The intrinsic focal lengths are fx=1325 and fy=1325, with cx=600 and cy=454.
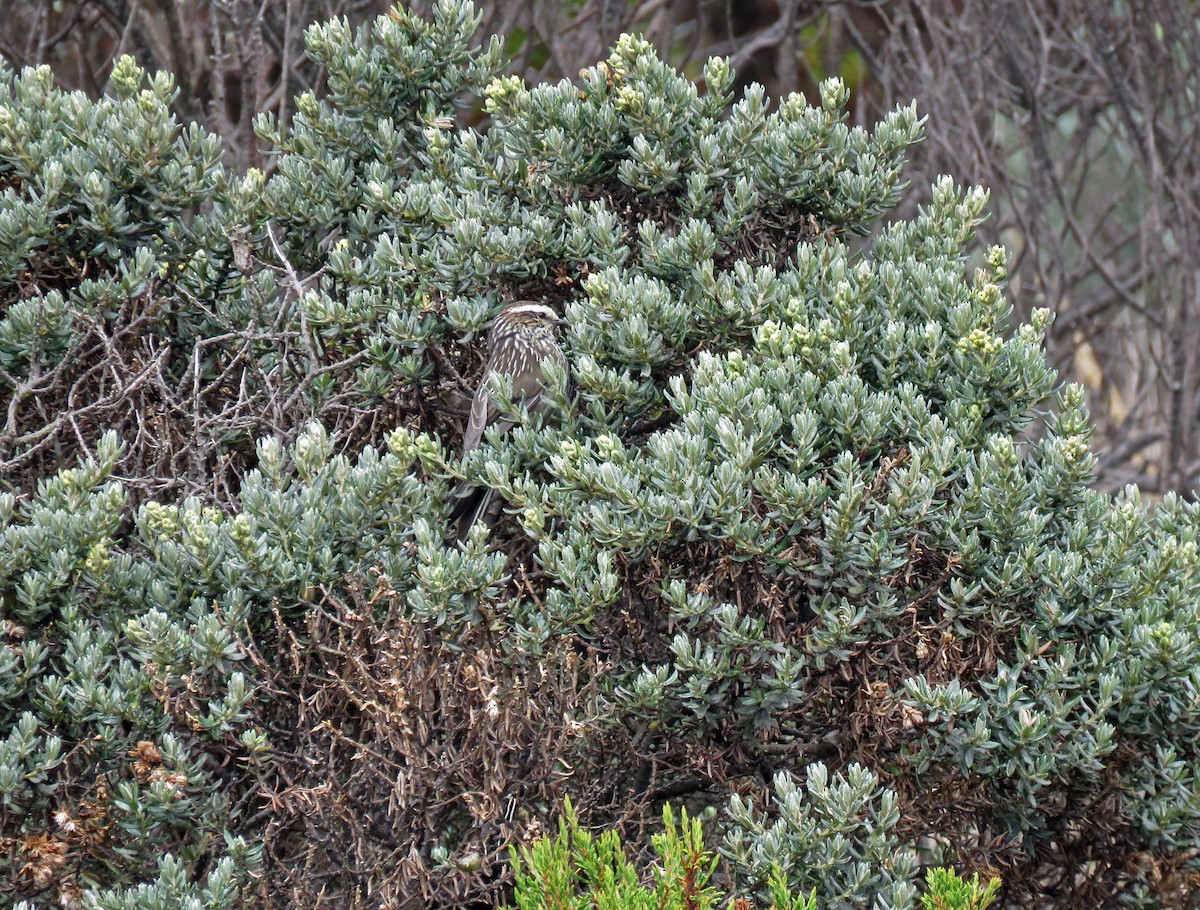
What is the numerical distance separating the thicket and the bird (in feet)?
0.41

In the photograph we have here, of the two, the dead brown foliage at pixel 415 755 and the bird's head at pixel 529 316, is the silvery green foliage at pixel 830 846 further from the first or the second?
the bird's head at pixel 529 316

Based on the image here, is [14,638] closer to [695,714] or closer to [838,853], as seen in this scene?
[695,714]

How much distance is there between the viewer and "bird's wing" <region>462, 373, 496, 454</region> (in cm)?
464

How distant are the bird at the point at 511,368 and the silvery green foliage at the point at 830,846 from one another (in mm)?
1329

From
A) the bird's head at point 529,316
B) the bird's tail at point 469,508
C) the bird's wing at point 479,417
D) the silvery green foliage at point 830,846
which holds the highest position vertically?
the bird's head at point 529,316

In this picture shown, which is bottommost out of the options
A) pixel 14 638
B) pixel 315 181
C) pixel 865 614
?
pixel 14 638

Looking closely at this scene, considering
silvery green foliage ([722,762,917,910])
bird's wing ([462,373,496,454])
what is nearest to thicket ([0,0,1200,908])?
silvery green foliage ([722,762,917,910])

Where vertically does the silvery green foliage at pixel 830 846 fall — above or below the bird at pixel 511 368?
below

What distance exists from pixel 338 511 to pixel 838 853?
1804 millimetres

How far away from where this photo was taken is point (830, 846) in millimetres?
3725

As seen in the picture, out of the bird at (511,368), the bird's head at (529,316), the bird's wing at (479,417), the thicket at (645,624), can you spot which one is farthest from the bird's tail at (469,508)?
the bird's head at (529,316)

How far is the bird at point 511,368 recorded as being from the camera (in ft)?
14.5

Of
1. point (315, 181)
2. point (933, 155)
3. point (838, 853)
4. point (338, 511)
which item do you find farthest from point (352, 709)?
point (933, 155)

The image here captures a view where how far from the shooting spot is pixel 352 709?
4082mm
